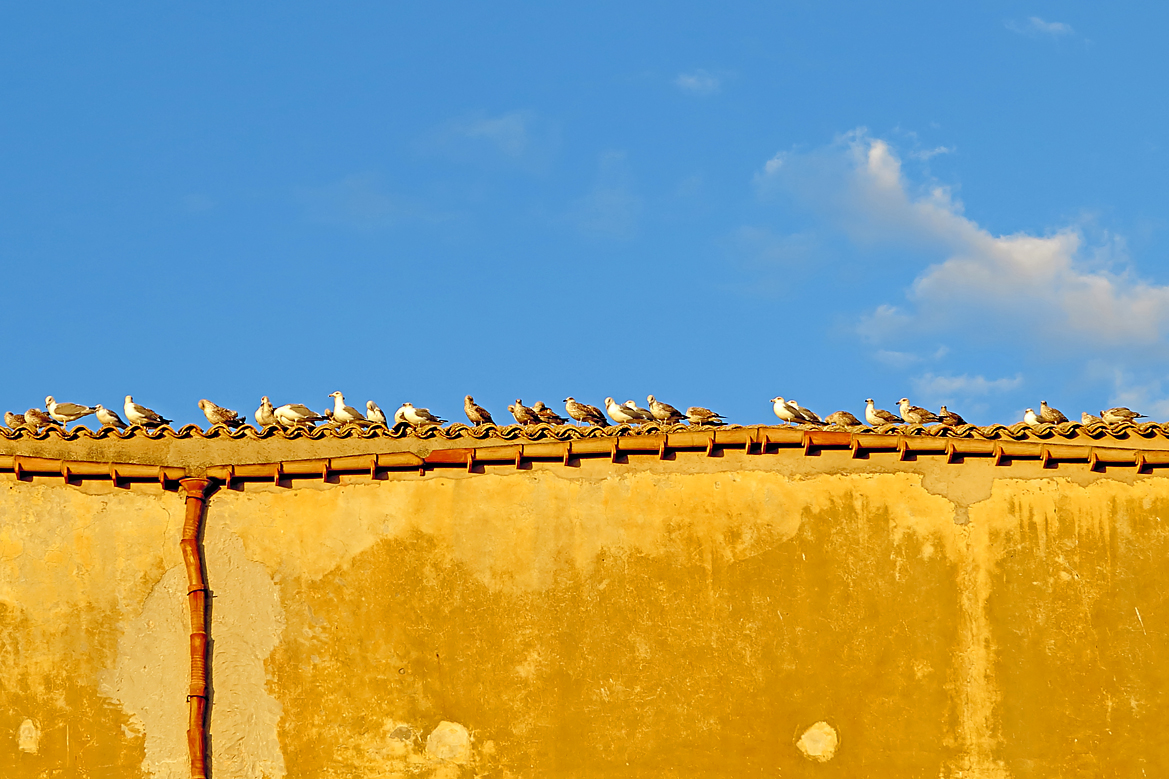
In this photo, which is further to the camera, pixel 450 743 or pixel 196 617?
pixel 196 617

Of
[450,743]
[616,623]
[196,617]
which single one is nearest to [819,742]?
[616,623]

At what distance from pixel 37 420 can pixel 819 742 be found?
798cm

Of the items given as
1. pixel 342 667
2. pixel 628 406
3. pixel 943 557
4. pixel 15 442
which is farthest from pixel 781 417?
pixel 15 442

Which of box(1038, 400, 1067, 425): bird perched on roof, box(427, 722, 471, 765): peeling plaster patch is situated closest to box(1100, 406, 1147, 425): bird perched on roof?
box(1038, 400, 1067, 425): bird perched on roof

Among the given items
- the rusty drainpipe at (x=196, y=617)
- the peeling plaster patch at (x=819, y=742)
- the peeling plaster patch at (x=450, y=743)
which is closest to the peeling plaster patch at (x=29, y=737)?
the rusty drainpipe at (x=196, y=617)

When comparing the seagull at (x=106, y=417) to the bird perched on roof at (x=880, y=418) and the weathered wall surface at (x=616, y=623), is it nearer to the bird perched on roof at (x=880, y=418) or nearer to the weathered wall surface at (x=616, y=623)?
the weathered wall surface at (x=616, y=623)

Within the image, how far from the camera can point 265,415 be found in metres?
14.7

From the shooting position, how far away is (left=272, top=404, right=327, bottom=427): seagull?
14273 mm

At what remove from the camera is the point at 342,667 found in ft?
42.7

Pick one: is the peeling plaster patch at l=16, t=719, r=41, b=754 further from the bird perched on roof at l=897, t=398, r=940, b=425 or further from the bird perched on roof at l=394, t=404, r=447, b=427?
the bird perched on roof at l=897, t=398, r=940, b=425

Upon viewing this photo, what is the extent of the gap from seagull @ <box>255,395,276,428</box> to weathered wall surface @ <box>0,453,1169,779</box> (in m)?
1.09

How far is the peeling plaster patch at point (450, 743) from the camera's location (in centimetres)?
1273

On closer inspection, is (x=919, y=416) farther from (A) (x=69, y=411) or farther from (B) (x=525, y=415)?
(A) (x=69, y=411)

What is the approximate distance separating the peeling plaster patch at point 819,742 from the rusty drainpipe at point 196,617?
5178 millimetres
